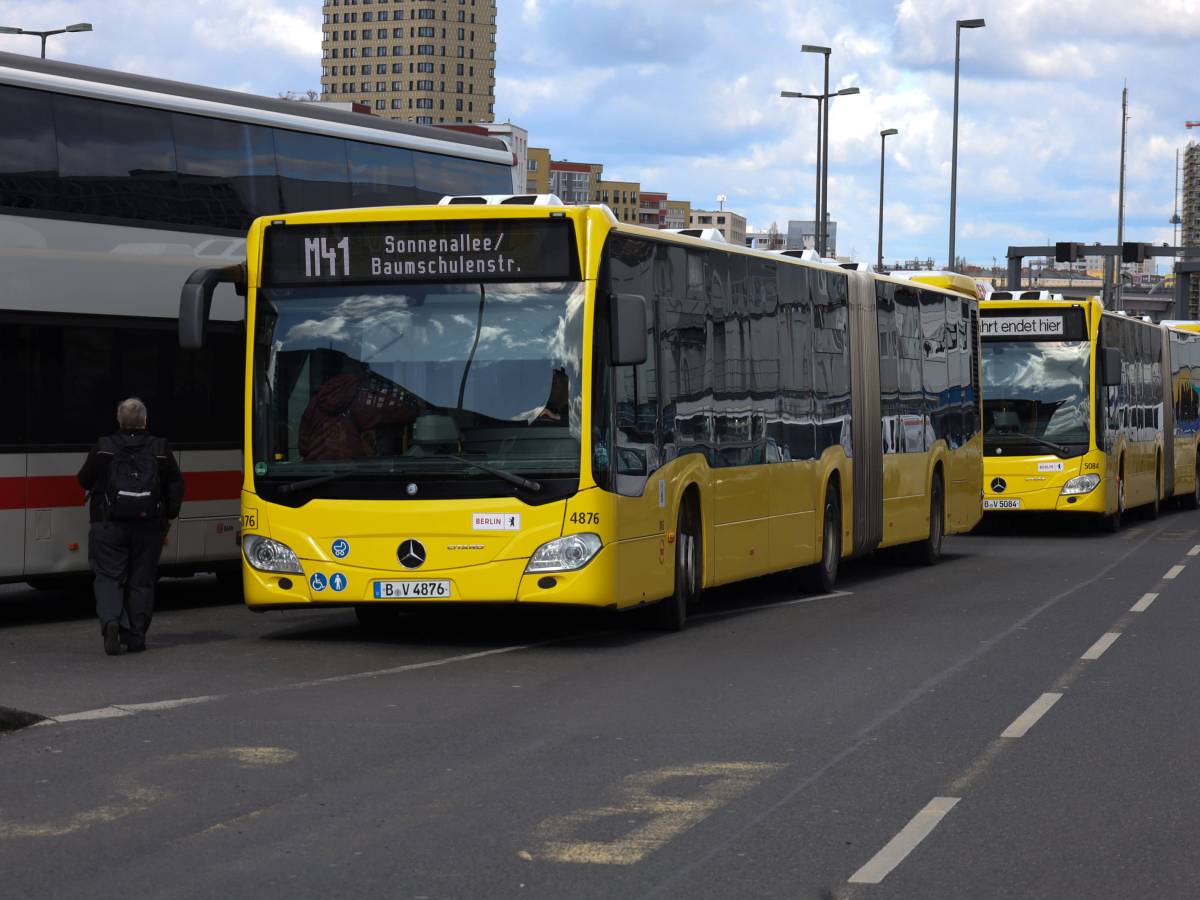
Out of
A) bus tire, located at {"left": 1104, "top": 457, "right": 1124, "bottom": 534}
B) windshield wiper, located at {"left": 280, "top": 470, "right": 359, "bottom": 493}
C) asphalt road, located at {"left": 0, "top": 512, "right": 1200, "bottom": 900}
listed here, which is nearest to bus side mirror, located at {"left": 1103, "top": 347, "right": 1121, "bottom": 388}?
bus tire, located at {"left": 1104, "top": 457, "right": 1124, "bottom": 534}

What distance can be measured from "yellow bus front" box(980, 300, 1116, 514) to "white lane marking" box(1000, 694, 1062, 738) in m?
18.5

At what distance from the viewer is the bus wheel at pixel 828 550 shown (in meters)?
19.8

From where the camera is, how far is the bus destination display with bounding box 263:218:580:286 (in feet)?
46.3

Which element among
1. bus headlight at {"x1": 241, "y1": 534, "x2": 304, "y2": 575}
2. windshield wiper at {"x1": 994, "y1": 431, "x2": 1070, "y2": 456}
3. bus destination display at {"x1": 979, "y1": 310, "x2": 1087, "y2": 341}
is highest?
bus destination display at {"x1": 979, "y1": 310, "x2": 1087, "y2": 341}

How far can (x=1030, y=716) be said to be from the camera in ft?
36.1

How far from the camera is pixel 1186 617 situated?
17328mm

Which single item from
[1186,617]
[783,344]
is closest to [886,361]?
[783,344]

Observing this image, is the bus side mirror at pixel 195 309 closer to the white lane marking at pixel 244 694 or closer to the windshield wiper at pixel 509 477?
the windshield wiper at pixel 509 477

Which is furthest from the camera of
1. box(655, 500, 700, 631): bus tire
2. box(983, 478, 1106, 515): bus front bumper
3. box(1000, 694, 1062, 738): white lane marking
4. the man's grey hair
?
box(983, 478, 1106, 515): bus front bumper

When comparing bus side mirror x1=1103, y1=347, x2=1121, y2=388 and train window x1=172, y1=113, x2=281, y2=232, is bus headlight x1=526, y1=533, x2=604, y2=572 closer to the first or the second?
train window x1=172, y1=113, x2=281, y2=232

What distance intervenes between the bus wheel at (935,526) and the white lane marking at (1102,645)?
863cm

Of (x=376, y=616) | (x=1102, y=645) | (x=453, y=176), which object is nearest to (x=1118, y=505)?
(x=453, y=176)

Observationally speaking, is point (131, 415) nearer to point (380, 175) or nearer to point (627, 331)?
point (627, 331)

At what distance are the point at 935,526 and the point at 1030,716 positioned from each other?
13.9 metres
